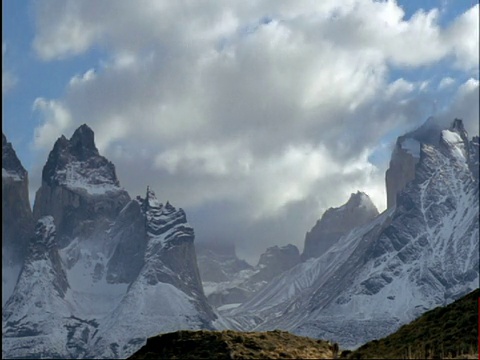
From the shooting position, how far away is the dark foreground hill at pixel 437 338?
52719 mm

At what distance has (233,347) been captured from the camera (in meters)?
55.2

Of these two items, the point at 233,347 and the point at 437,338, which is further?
the point at 437,338

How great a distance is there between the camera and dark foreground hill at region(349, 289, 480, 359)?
52.7 meters

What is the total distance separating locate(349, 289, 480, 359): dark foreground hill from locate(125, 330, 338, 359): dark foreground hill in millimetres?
2396

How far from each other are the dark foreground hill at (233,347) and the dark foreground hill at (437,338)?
7.86ft

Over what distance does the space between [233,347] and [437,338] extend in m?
11.4

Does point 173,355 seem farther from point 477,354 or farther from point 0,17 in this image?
point 0,17

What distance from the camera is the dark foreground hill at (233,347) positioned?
54062 millimetres

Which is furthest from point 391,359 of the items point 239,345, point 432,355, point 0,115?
point 0,115

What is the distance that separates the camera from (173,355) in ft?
184

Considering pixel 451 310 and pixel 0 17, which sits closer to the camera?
pixel 0 17

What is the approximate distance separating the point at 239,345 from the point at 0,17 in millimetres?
23253

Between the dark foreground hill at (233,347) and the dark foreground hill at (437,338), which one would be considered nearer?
the dark foreground hill at (437,338)

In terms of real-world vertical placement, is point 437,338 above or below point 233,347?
below
